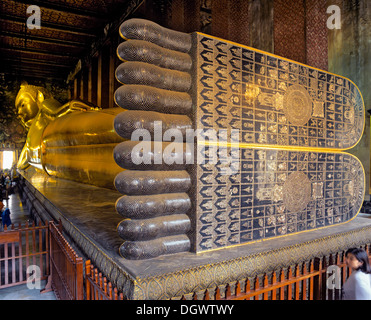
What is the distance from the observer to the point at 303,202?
8.39 ft

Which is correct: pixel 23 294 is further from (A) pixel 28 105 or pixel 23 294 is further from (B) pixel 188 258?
(A) pixel 28 105

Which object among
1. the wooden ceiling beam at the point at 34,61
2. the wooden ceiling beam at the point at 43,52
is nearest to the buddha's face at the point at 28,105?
the wooden ceiling beam at the point at 43,52

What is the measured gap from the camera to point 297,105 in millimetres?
2502

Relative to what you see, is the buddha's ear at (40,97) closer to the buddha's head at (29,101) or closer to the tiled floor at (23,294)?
the buddha's head at (29,101)

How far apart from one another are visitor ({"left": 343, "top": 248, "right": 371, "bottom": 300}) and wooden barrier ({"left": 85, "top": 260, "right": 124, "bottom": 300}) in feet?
4.87

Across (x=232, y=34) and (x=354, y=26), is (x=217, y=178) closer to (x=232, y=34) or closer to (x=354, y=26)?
(x=232, y=34)

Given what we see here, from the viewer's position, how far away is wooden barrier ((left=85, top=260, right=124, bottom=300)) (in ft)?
4.29

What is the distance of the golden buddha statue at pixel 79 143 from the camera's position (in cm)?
361

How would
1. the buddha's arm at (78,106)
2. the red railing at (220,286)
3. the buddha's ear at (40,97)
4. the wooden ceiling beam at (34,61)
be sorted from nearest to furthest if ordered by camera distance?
the red railing at (220,286)
the buddha's arm at (78,106)
the buddha's ear at (40,97)
the wooden ceiling beam at (34,61)

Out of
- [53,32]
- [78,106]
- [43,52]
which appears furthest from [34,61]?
[78,106]

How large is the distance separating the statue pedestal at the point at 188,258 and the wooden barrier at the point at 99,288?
0.13 meters

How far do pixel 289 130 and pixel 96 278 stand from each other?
201 centimetres

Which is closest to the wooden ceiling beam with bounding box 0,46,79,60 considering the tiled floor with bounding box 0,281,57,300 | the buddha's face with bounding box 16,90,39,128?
the buddha's face with bounding box 16,90,39,128

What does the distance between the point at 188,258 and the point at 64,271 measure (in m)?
1.07
